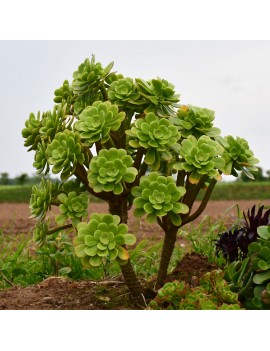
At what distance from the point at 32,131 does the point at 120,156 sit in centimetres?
83

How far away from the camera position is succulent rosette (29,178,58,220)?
10.3 feet

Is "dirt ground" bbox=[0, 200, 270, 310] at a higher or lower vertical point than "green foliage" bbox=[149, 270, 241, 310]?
lower

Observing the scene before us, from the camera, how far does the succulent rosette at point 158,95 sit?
3086 mm

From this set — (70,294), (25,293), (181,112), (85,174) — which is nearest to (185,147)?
(181,112)

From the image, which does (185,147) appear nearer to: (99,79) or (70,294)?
(99,79)

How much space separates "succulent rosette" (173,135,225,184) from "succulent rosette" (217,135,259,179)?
11.7 inches

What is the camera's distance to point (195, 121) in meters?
3.19

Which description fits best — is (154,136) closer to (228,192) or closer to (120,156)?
(120,156)

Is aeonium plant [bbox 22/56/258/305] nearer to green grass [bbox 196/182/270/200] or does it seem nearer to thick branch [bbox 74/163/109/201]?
thick branch [bbox 74/163/109/201]

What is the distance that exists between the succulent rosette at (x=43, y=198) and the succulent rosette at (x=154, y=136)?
596 mm

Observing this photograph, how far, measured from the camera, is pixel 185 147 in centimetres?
299

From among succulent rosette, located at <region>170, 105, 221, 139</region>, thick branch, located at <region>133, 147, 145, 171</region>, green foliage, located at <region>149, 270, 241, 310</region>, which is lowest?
A: green foliage, located at <region>149, 270, 241, 310</region>

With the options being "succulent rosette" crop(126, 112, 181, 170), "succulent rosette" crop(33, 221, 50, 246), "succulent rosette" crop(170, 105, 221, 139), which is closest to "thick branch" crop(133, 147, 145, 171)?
"succulent rosette" crop(126, 112, 181, 170)

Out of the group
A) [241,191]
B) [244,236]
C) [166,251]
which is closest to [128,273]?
[166,251]
